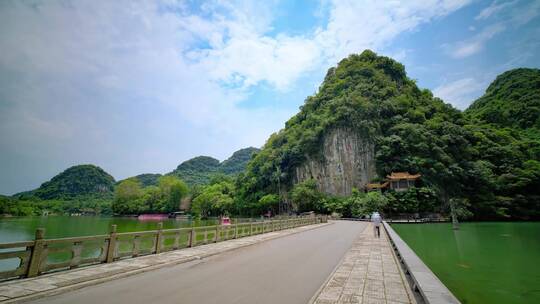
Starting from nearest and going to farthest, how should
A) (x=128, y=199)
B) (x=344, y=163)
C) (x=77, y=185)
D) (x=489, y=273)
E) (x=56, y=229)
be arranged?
(x=489, y=273) → (x=56, y=229) → (x=344, y=163) → (x=128, y=199) → (x=77, y=185)

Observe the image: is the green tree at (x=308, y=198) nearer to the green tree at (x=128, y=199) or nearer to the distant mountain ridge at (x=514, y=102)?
the distant mountain ridge at (x=514, y=102)

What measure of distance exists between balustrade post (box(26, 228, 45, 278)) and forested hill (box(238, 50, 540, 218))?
52598 mm

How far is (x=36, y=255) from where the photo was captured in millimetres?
6270

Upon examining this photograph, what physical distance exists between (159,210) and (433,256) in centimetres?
8639

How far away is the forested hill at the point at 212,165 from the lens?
16925 cm

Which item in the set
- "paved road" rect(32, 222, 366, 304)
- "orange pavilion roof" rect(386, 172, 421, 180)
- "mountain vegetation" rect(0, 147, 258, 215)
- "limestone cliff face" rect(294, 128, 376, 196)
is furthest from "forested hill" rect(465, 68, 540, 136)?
"mountain vegetation" rect(0, 147, 258, 215)

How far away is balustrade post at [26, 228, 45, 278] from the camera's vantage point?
618 centimetres

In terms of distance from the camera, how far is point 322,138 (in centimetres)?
6162

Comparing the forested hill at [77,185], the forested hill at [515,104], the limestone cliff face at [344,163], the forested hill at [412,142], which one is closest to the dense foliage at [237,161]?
the forested hill at [77,185]

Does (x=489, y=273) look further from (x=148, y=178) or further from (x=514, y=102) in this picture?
(x=148, y=178)

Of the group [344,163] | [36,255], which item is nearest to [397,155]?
[344,163]

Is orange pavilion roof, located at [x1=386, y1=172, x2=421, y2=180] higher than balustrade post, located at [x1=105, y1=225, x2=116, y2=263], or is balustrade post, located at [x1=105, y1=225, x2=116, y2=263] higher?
orange pavilion roof, located at [x1=386, y1=172, x2=421, y2=180]

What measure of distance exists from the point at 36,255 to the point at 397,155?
5726 centimetres

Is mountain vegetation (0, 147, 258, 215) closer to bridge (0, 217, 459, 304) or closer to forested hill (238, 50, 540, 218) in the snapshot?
forested hill (238, 50, 540, 218)
